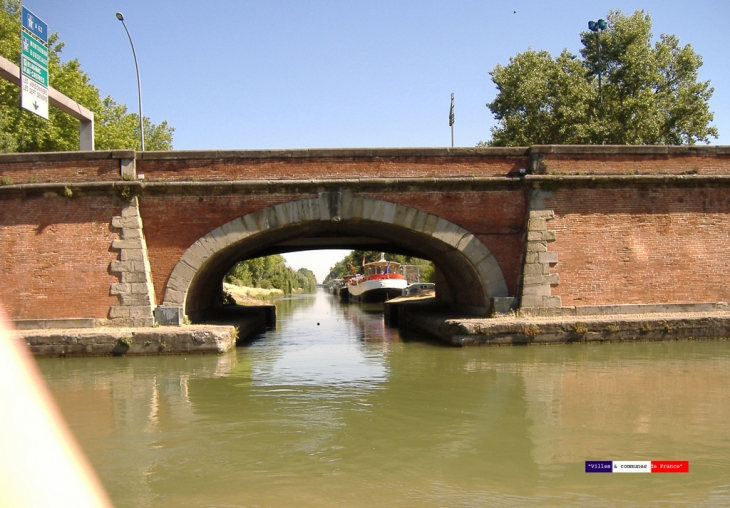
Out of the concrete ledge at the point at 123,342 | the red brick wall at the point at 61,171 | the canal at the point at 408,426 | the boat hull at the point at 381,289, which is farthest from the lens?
the boat hull at the point at 381,289

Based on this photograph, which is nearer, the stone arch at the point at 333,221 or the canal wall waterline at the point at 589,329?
the canal wall waterline at the point at 589,329

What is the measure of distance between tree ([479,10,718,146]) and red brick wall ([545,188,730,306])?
13.9m

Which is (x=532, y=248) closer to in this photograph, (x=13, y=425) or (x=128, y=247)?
(x=128, y=247)

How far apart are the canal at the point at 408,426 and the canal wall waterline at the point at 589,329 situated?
41 cm

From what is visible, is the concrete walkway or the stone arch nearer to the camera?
the concrete walkway

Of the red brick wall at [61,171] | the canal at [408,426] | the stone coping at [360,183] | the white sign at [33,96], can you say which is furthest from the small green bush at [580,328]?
the white sign at [33,96]

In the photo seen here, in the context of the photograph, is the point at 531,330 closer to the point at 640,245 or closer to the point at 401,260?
the point at 640,245

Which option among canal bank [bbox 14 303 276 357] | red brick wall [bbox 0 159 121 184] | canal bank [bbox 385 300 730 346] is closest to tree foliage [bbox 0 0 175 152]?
red brick wall [bbox 0 159 121 184]

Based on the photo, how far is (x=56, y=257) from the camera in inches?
542

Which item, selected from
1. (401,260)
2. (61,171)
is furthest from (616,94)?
(401,260)

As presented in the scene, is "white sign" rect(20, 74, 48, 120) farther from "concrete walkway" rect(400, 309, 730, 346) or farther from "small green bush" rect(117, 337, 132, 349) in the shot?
"concrete walkway" rect(400, 309, 730, 346)

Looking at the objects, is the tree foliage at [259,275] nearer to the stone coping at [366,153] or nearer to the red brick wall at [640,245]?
the stone coping at [366,153]

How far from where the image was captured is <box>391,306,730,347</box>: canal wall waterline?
13141 millimetres

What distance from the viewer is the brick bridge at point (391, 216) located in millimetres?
13750
